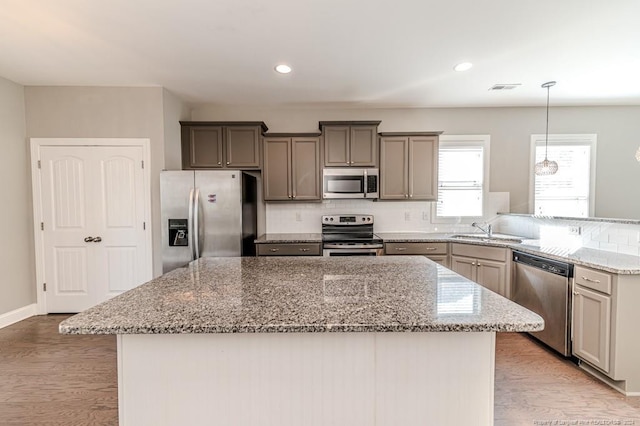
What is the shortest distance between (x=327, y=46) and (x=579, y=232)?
3092mm

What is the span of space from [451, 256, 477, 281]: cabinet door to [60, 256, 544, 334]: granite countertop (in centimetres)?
185

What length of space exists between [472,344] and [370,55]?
2.52 m

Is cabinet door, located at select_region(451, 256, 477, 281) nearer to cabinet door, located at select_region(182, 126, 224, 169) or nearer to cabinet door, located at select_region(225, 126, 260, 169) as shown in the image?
cabinet door, located at select_region(225, 126, 260, 169)

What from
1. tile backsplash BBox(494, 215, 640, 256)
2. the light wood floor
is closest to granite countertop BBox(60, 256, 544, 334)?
the light wood floor

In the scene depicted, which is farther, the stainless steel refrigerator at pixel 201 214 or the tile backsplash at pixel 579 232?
the stainless steel refrigerator at pixel 201 214

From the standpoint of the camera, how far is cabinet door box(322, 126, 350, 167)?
384 cm

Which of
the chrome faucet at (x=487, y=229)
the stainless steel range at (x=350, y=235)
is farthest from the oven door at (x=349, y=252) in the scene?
the chrome faucet at (x=487, y=229)

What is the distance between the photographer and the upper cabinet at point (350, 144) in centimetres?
383

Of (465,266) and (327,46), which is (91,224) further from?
(465,266)

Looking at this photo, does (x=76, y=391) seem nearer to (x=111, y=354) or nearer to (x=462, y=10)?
(x=111, y=354)

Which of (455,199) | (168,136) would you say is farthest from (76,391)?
(455,199)

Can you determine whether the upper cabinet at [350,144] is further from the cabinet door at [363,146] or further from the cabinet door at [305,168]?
the cabinet door at [305,168]

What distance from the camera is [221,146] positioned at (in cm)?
381

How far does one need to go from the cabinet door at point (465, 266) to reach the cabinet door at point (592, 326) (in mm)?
1090
